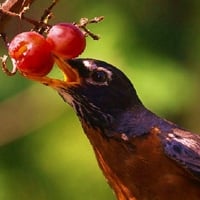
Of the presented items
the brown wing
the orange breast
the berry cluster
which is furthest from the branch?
the brown wing

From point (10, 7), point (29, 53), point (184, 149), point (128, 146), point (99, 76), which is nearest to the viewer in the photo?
point (10, 7)

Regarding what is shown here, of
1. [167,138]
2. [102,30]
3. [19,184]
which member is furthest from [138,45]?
[167,138]

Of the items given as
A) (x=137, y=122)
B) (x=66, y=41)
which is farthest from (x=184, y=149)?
(x=66, y=41)

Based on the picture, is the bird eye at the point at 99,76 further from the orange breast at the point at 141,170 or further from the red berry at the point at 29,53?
the red berry at the point at 29,53

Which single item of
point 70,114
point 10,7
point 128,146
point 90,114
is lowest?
point 70,114

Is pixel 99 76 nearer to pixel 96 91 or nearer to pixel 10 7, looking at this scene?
pixel 96 91

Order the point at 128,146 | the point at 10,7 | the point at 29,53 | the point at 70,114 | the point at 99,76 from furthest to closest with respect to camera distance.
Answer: the point at 70,114, the point at 128,146, the point at 99,76, the point at 29,53, the point at 10,7

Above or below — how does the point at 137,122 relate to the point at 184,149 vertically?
above
